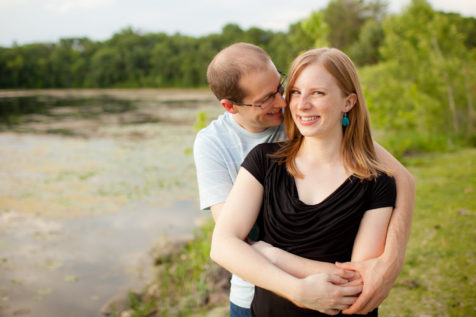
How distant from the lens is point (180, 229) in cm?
769

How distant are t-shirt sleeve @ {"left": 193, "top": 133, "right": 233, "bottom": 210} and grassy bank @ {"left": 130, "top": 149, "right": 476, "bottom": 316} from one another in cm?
188

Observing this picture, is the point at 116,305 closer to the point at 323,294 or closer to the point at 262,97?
the point at 262,97

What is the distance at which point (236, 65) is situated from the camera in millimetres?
1843

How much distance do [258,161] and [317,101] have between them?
35cm

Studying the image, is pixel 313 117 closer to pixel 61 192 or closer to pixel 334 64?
pixel 334 64

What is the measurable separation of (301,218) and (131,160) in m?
11.7

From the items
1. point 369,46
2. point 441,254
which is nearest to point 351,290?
point 441,254

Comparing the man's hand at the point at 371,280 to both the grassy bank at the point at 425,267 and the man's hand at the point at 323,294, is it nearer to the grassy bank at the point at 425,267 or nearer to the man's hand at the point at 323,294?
the man's hand at the point at 323,294

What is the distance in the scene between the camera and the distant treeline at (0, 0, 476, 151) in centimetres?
985

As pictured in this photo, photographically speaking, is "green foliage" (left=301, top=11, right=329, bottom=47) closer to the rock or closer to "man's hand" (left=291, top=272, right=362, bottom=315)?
the rock

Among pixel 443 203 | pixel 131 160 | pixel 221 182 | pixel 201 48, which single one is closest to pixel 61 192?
pixel 131 160

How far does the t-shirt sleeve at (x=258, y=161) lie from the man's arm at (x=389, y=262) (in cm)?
48

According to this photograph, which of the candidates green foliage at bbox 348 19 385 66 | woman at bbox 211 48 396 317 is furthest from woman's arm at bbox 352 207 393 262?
green foliage at bbox 348 19 385 66

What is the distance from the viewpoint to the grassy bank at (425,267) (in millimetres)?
3025
